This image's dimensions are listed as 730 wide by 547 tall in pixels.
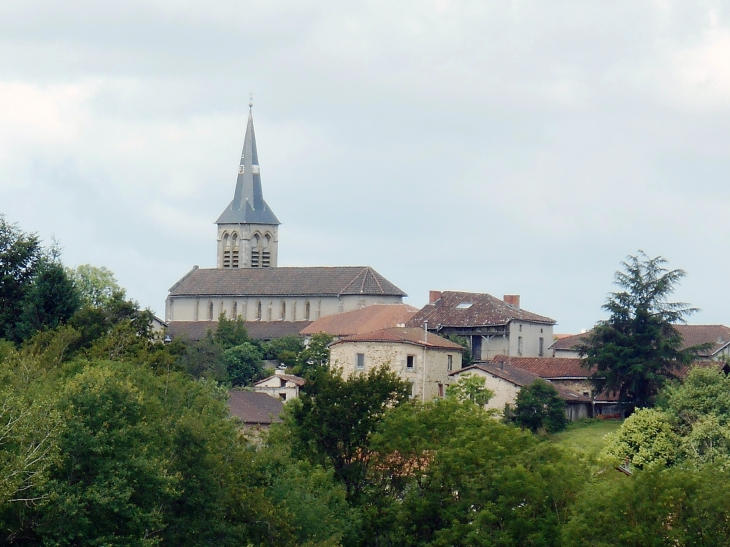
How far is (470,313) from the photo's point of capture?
92188mm

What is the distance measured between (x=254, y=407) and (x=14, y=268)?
12.5 meters

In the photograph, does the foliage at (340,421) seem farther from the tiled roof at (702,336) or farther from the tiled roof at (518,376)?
the tiled roof at (702,336)

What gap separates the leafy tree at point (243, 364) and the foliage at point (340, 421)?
44.2 meters

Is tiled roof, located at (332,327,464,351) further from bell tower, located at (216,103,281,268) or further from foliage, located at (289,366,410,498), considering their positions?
bell tower, located at (216,103,281,268)

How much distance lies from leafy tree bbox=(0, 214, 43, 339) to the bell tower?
276ft

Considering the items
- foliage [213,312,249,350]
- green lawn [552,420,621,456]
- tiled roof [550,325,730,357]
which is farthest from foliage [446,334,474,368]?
foliage [213,312,249,350]

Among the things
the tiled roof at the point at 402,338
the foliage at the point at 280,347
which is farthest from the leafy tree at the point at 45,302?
the foliage at the point at 280,347

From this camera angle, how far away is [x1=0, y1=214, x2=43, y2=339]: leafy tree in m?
58.8

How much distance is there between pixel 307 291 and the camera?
124 m

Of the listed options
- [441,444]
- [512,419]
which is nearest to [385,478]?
[441,444]

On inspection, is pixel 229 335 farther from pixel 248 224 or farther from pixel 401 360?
pixel 248 224

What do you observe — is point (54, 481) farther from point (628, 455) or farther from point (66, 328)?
point (628, 455)

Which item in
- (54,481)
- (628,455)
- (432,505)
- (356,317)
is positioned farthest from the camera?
(356,317)

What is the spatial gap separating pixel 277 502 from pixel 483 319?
54.2 metres
